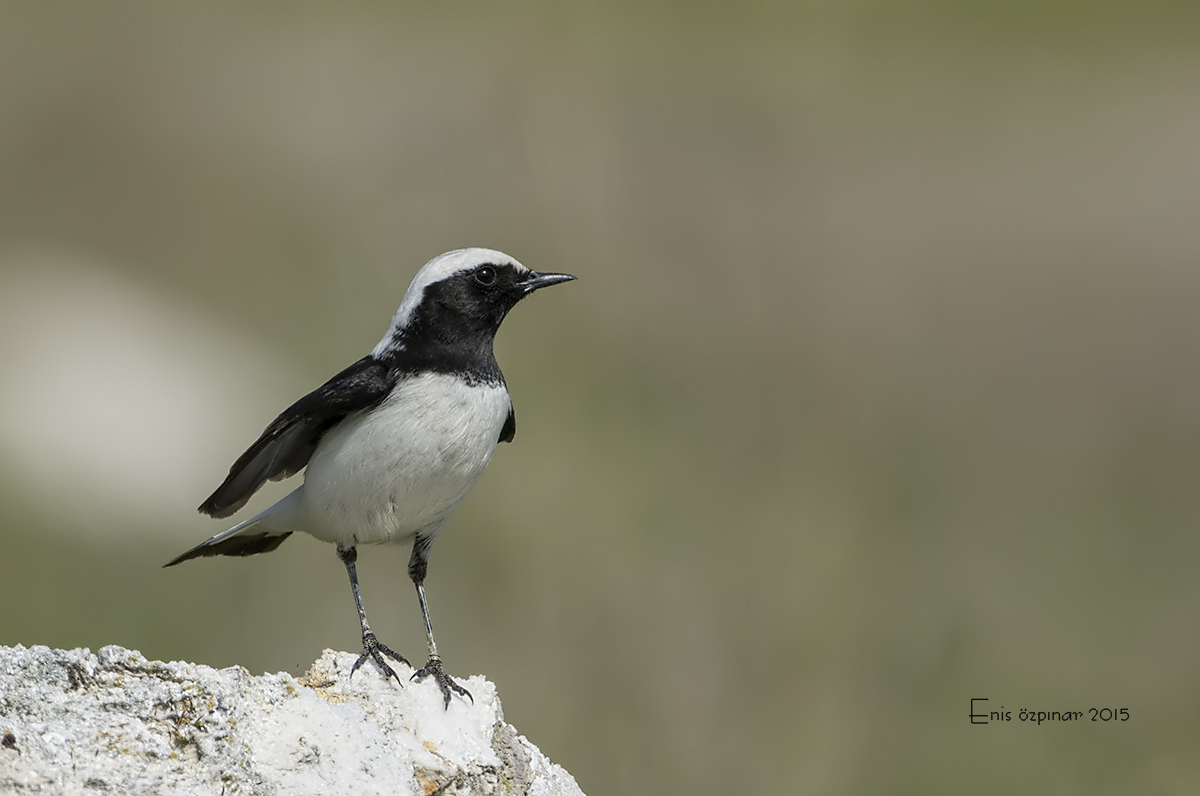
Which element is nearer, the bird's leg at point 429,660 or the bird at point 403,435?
the bird's leg at point 429,660

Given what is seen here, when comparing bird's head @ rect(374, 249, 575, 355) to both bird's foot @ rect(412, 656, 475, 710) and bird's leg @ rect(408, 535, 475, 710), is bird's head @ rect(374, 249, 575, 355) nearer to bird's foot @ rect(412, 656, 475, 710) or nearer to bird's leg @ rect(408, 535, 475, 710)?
bird's leg @ rect(408, 535, 475, 710)

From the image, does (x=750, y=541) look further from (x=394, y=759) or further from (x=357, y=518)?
(x=394, y=759)

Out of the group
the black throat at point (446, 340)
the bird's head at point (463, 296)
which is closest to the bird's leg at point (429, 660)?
the black throat at point (446, 340)

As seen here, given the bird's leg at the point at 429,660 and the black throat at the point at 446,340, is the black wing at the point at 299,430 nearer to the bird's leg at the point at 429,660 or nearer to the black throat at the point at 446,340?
the black throat at the point at 446,340

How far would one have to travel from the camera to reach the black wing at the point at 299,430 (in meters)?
5.89

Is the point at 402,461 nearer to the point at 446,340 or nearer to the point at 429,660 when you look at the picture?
the point at 446,340

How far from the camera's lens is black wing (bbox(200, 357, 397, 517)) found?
5.89 metres

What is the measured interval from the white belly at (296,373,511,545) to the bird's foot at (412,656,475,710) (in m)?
0.82

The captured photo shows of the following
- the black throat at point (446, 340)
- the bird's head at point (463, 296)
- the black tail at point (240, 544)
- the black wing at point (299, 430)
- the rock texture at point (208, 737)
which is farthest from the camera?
the black tail at point (240, 544)

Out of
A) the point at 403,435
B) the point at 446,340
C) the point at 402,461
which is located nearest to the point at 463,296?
the point at 446,340

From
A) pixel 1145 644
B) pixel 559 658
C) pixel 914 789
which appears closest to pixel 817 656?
pixel 914 789

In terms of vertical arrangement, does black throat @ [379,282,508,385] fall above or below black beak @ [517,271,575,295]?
below

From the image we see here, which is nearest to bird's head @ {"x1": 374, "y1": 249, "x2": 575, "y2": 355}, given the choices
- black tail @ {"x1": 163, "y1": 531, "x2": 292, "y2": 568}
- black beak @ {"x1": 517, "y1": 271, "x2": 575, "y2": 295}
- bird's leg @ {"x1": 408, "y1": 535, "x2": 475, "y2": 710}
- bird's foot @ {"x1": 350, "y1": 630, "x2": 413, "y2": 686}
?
black beak @ {"x1": 517, "y1": 271, "x2": 575, "y2": 295}

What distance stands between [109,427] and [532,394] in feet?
15.0
